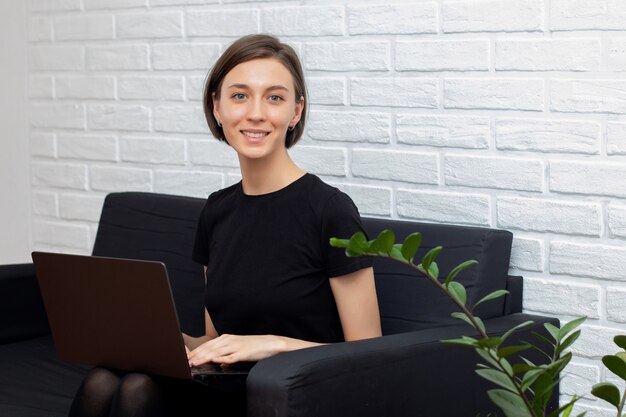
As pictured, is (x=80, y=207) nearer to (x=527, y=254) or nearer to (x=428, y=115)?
(x=428, y=115)

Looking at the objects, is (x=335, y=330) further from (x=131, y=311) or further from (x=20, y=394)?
(x=20, y=394)

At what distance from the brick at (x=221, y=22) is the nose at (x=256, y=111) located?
753 millimetres

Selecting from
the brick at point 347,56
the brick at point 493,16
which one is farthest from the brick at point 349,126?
the brick at point 493,16

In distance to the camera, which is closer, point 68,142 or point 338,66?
point 338,66

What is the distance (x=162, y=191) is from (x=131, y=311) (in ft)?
4.42

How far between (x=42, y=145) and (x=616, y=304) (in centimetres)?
204

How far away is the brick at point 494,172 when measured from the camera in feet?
8.02

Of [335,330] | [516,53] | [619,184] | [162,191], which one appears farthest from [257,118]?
[162,191]

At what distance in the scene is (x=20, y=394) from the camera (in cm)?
251

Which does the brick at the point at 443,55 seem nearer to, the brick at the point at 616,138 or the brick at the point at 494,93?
the brick at the point at 494,93

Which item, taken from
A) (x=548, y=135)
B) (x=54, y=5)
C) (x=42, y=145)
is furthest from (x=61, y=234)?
(x=548, y=135)

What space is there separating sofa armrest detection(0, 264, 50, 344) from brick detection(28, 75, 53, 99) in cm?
77

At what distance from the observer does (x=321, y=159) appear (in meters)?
2.86

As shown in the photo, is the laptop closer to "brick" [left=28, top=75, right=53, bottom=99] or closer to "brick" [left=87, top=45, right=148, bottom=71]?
"brick" [left=87, top=45, right=148, bottom=71]
